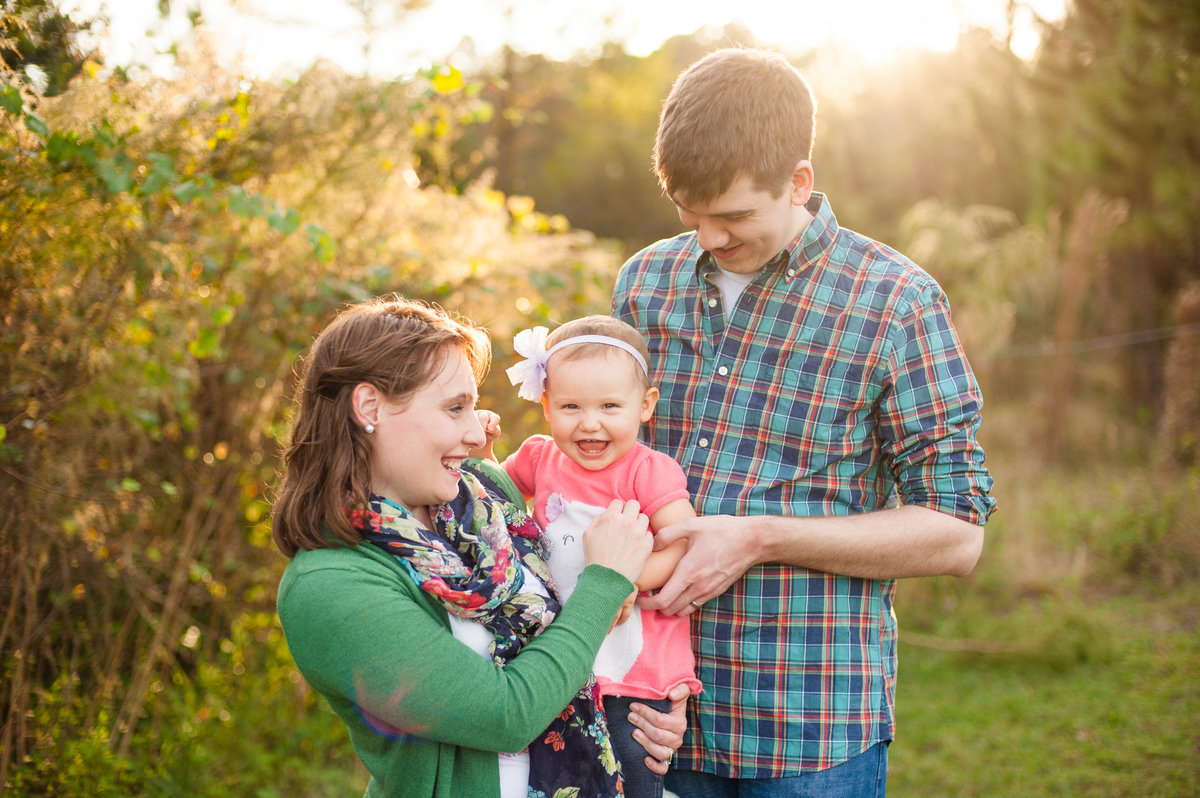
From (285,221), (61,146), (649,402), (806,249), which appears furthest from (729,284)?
(61,146)

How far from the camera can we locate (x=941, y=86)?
46.6 ft

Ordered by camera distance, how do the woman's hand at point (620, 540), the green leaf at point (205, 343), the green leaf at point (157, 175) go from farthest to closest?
the green leaf at point (205, 343)
the green leaf at point (157, 175)
the woman's hand at point (620, 540)

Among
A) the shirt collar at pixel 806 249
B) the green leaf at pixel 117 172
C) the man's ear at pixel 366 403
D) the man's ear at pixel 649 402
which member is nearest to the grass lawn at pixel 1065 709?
the man's ear at pixel 649 402

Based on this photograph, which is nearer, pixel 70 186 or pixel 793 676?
pixel 793 676

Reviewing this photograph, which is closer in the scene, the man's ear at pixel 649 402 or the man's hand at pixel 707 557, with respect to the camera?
the man's hand at pixel 707 557

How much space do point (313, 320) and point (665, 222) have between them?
51.5 feet

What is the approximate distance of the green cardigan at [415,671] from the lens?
4.52ft

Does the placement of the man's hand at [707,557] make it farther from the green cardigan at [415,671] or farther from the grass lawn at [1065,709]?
the grass lawn at [1065,709]

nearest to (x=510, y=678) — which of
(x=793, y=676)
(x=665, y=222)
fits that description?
(x=793, y=676)

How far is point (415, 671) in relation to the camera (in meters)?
1.37

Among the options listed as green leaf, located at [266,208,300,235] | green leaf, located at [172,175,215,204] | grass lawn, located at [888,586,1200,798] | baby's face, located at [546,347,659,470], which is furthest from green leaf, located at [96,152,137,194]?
grass lawn, located at [888,586,1200,798]

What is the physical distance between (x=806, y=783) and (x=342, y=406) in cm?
120

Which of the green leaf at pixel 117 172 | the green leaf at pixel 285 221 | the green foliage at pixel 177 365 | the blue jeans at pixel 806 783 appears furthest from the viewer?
the green leaf at pixel 285 221

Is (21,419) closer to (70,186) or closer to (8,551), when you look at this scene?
(8,551)
